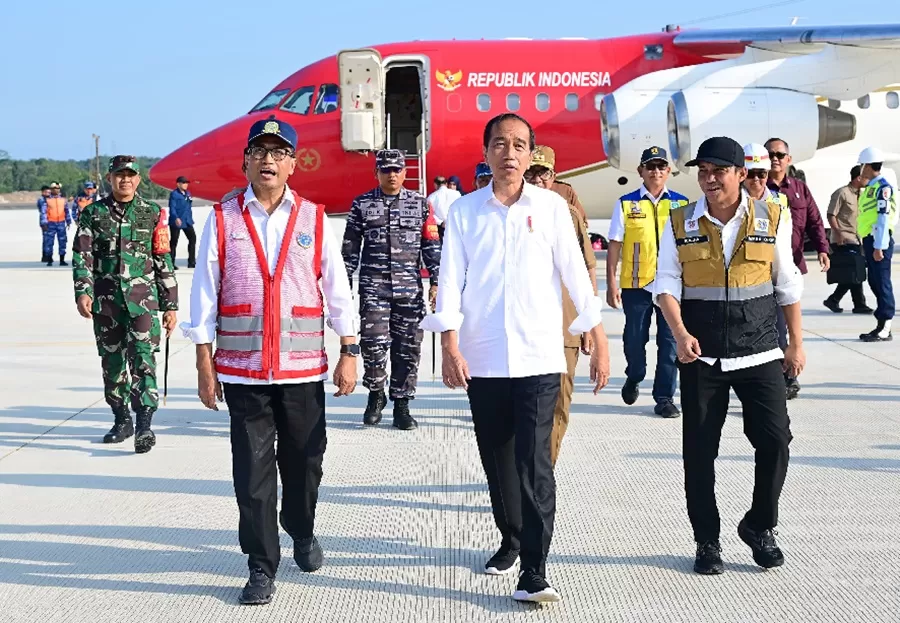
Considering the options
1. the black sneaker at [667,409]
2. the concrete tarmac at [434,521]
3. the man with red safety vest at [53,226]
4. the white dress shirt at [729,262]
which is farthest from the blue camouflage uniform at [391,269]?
the man with red safety vest at [53,226]

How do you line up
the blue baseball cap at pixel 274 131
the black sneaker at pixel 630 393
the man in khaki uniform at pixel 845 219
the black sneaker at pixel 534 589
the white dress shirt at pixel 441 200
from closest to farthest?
the black sneaker at pixel 534 589
the blue baseball cap at pixel 274 131
the black sneaker at pixel 630 393
the man in khaki uniform at pixel 845 219
the white dress shirt at pixel 441 200

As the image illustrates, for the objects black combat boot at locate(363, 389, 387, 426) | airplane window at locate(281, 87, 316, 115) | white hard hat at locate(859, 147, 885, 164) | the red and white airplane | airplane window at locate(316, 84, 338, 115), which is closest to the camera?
black combat boot at locate(363, 389, 387, 426)

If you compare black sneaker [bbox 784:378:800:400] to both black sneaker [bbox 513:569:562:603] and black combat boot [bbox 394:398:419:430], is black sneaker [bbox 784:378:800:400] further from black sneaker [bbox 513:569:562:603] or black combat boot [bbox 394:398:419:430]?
black sneaker [bbox 513:569:562:603]

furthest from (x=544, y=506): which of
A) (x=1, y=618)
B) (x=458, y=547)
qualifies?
(x=1, y=618)

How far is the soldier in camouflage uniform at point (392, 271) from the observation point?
783cm

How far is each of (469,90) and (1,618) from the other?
14.8 meters

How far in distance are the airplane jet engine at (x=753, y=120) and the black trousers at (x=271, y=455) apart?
12782mm

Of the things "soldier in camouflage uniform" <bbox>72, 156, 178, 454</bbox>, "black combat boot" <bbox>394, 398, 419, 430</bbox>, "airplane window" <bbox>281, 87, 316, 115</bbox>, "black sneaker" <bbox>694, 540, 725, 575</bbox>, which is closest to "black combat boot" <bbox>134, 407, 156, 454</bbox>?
"soldier in camouflage uniform" <bbox>72, 156, 178, 454</bbox>

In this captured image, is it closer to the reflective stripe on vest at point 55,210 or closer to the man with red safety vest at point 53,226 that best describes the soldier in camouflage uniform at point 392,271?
the man with red safety vest at point 53,226

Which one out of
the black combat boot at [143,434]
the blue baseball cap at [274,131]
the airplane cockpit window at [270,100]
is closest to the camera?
the blue baseball cap at [274,131]

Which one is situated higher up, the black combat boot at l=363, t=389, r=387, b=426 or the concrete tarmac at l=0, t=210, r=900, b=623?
the black combat boot at l=363, t=389, r=387, b=426

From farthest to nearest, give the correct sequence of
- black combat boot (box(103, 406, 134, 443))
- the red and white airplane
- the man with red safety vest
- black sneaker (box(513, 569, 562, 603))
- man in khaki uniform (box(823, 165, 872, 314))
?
the man with red safety vest
the red and white airplane
man in khaki uniform (box(823, 165, 872, 314))
black combat boot (box(103, 406, 134, 443))
black sneaker (box(513, 569, 562, 603))

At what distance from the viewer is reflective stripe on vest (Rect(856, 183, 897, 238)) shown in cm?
1057

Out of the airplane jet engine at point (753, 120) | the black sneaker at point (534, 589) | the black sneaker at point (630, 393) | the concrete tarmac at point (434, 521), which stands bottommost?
the concrete tarmac at point (434, 521)
